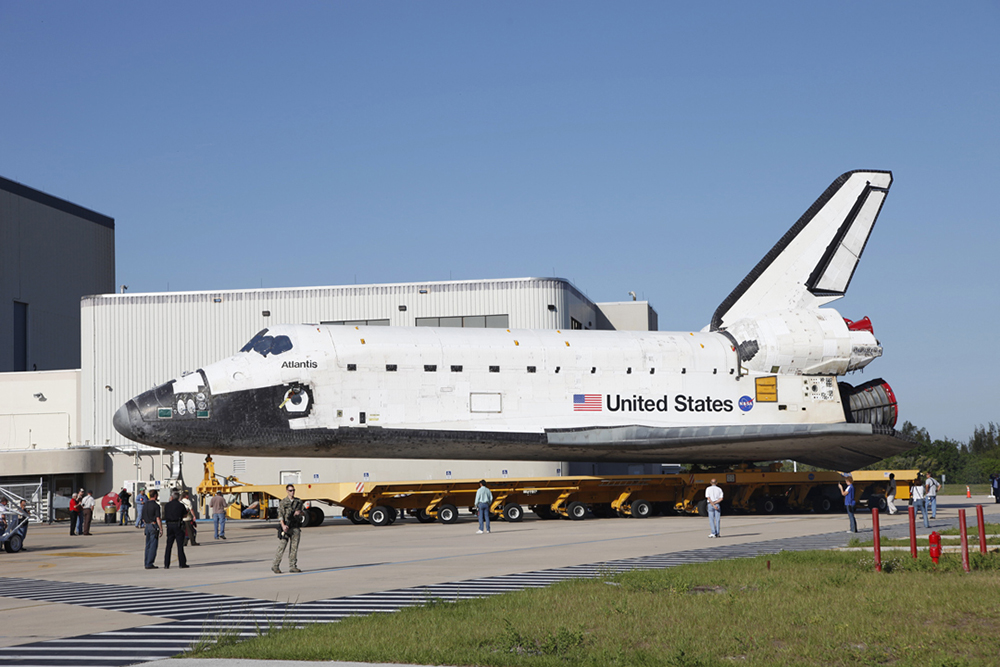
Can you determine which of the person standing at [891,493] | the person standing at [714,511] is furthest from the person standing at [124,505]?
the person standing at [891,493]

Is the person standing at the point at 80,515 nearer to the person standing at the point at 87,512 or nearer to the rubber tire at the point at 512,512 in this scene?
the person standing at the point at 87,512

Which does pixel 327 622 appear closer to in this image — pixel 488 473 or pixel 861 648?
pixel 861 648

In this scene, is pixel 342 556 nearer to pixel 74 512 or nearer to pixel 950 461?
pixel 74 512

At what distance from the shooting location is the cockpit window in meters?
21.1

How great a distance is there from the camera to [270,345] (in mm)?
21234

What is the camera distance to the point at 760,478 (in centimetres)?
2425

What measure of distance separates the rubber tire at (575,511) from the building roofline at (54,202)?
33863 millimetres

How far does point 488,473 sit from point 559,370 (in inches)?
395

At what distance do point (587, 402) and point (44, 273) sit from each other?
35.2 meters

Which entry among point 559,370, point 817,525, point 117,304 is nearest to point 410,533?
point 559,370

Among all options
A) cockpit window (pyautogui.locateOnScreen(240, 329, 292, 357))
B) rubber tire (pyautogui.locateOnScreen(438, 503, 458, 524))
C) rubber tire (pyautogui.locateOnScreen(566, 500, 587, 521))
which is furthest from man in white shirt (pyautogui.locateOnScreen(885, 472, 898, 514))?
cockpit window (pyautogui.locateOnScreen(240, 329, 292, 357))

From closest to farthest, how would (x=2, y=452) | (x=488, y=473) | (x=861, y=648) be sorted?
(x=861, y=648)
(x=488, y=473)
(x=2, y=452)

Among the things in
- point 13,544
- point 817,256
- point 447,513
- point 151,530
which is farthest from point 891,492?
point 13,544

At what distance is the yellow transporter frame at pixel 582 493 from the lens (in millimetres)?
22734
